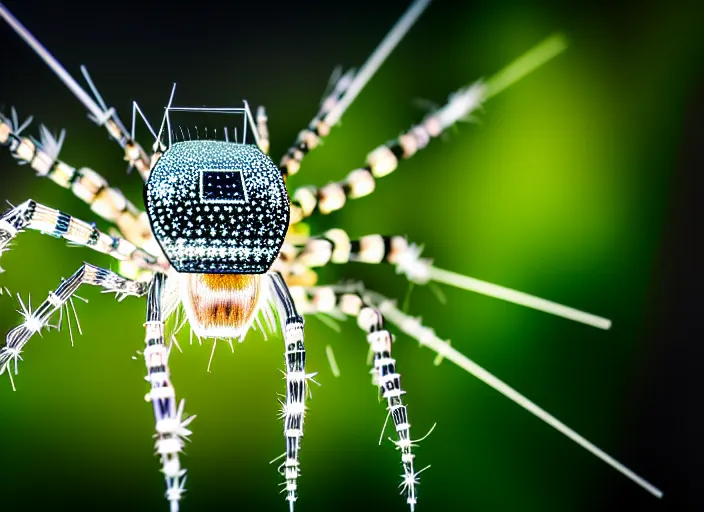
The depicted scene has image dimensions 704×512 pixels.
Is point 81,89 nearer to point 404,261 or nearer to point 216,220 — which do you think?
point 216,220

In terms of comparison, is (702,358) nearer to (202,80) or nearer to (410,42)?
(410,42)

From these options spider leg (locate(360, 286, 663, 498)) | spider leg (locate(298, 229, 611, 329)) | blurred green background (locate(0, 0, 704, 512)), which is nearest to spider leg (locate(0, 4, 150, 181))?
blurred green background (locate(0, 0, 704, 512))

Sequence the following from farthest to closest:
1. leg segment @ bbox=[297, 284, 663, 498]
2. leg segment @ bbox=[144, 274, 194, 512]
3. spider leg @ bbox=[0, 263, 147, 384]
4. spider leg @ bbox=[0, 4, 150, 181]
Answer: leg segment @ bbox=[297, 284, 663, 498]
spider leg @ bbox=[0, 4, 150, 181]
spider leg @ bbox=[0, 263, 147, 384]
leg segment @ bbox=[144, 274, 194, 512]

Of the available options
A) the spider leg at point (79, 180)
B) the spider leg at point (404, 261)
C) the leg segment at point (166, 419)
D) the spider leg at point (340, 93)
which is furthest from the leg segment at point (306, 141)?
the leg segment at point (166, 419)

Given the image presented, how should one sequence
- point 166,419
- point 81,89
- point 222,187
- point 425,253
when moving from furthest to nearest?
point 425,253
point 81,89
point 222,187
point 166,419

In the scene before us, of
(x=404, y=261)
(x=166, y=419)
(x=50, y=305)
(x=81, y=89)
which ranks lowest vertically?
(x=166, y=419)

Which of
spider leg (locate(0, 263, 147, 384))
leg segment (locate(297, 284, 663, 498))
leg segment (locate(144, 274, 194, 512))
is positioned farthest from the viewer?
leg segment (locate(297, 284, 663, 498))

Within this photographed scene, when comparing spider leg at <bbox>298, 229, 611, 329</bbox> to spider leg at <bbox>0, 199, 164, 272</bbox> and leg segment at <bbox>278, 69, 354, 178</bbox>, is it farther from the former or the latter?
spider leg at <bbox>0, 199, 164, 272</bbox>

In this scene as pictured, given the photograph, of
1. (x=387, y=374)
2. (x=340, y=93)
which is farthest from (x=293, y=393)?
(x=340, y=93)
